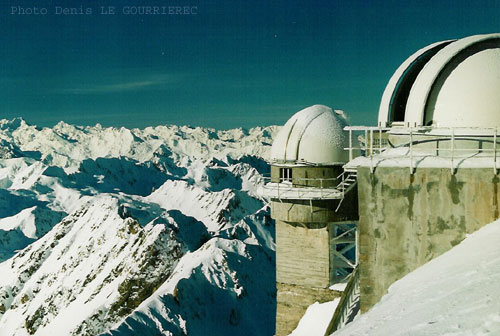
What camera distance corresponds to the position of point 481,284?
8.53 m

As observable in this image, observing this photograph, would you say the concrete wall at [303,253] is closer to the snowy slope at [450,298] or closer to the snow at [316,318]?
the snow at [316,318]

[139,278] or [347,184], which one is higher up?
[347,184]

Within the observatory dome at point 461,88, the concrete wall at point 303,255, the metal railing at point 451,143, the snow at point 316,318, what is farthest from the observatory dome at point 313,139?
the metal railing at point 451,143

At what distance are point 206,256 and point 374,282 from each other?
48.4 meters

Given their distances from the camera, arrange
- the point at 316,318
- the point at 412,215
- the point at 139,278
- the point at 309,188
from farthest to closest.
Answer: the point at 139,278 < the point at 309,188 < the point at 316,318 < the point at 412,215

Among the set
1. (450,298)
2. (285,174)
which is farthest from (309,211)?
(450,298)

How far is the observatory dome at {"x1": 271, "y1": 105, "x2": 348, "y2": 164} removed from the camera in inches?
880

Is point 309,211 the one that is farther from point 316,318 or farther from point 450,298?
point 450,298

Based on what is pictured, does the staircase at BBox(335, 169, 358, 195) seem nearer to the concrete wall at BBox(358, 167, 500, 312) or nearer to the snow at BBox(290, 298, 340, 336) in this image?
the snow at BBox(290, 298, 340, 336)

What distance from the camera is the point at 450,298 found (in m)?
8.54

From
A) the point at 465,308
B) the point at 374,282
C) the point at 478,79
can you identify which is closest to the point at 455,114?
the point at 478,79

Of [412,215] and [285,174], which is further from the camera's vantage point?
[285,174]

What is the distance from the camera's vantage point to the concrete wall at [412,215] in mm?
11922

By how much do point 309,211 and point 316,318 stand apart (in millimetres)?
4043
